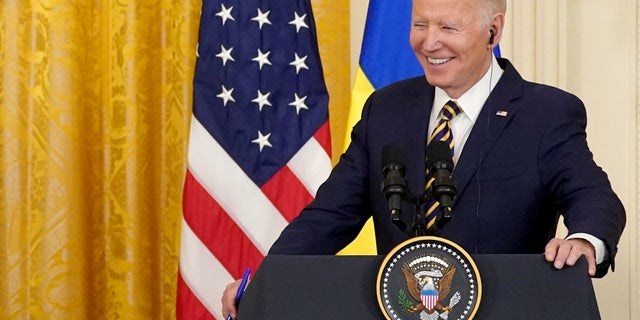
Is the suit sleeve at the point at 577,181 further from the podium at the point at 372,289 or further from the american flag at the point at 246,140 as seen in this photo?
the american flag at the point at 246,140

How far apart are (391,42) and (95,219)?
1497 millimetres

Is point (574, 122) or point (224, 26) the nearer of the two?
point (574, 122)

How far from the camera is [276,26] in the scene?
166 inches

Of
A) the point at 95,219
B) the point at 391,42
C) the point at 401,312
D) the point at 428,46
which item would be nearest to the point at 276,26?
the point at 391,42

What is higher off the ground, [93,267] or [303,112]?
[303,112]

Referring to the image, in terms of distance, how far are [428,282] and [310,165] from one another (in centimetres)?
245

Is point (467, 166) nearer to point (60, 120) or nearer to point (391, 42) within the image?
point (391, 42)

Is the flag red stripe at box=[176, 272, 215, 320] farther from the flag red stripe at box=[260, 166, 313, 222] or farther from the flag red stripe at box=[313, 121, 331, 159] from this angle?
the flag red stripe at box=[313, 121, 331, 159]

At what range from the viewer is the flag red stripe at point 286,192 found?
4.20 meters

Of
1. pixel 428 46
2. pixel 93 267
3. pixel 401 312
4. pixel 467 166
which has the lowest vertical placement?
pixel 93 267

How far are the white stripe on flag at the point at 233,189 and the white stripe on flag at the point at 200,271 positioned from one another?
0.18m

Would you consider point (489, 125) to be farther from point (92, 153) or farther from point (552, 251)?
point (92, 153)

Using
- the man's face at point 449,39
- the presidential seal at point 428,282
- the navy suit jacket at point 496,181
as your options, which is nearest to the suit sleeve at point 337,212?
the navy suit jacket at point 496,181

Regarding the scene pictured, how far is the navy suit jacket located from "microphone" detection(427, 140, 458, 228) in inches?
18.8
